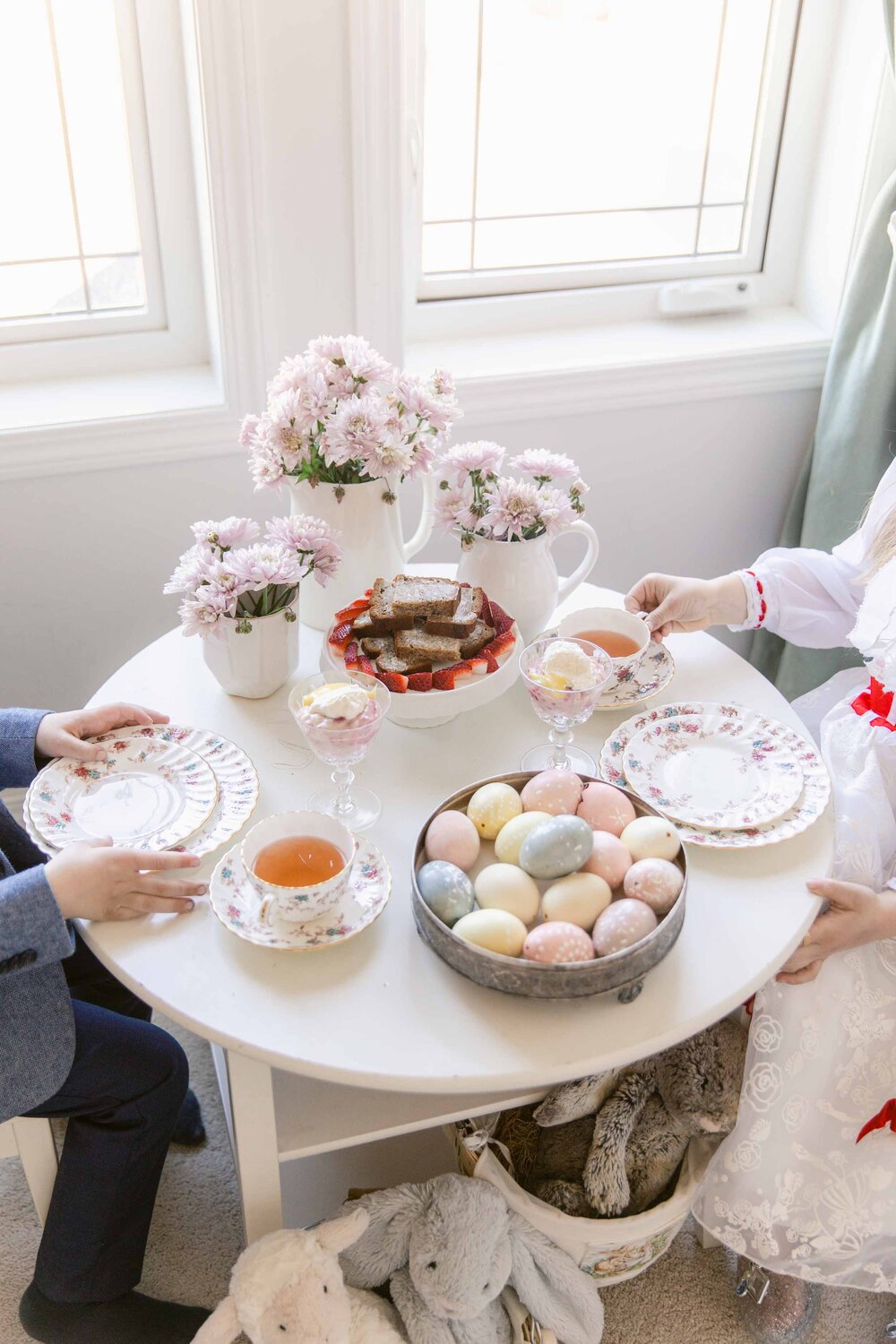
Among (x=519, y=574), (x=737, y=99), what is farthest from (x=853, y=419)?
(x=519, y=574)

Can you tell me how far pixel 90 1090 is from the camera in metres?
1.16

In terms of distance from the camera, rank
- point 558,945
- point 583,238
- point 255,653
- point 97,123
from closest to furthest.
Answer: point 558,945
point 255,653
point 97,123
point 583,238

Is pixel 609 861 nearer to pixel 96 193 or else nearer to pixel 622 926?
pixel 622 926

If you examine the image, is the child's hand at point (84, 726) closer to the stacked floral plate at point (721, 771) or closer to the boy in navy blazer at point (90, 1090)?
the boy in navy blazer at point (90, 1090)

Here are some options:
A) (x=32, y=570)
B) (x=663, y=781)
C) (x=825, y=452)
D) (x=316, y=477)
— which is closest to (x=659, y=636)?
(x=663, y=781)

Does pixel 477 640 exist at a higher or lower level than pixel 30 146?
lower

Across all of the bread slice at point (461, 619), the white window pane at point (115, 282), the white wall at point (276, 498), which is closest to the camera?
the bread slice at point (461, 619)

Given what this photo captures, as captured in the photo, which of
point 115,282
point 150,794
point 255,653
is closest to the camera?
point 150,794

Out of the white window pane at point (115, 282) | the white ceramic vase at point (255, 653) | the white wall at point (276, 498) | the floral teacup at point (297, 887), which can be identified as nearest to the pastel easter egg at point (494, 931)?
the floral teacup at point (297, 887)

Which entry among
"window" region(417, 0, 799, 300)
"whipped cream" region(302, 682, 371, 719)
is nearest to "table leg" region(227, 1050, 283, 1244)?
"whipped cream" region(302, 682, 371, 719)

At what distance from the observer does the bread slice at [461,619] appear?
1225 millimetres

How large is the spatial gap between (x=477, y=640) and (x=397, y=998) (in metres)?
0.41

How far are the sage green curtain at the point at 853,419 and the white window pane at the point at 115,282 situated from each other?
1.15 metres

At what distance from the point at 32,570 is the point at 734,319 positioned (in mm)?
1328
